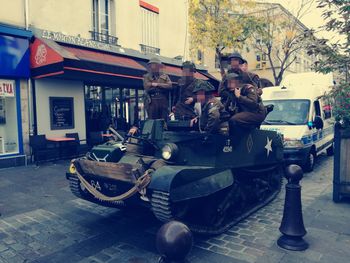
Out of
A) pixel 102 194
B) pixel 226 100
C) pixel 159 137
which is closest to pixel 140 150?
pixel 159 137

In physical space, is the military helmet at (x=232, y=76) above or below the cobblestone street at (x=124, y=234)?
above

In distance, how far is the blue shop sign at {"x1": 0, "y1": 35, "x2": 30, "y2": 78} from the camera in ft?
29.8

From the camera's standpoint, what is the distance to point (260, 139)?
5719 millimetres

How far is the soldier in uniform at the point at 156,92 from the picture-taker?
596 centimetres

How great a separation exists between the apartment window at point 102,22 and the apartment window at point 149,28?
170 centimetres

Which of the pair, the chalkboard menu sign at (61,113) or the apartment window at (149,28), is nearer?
the chalkboard menu sign at (61,113)

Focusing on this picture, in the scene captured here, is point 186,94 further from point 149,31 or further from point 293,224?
point 149,31

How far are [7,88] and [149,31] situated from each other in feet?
23.2

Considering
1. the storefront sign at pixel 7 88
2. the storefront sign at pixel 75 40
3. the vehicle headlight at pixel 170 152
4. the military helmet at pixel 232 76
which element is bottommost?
the vehicle headlight at pixel 170 152

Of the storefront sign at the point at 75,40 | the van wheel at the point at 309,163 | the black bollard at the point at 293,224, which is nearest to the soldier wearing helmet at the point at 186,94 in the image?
the black bollard at the point at 293,224

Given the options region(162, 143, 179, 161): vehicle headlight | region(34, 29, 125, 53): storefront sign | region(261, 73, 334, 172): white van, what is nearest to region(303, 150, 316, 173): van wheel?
region(261, 73, 334, 172): white van

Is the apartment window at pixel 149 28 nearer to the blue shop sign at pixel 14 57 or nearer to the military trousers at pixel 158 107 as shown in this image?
the blue shop sign at pixel 14 57

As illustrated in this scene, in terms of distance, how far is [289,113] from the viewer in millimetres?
8750

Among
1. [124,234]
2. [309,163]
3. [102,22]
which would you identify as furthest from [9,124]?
[309,163]
